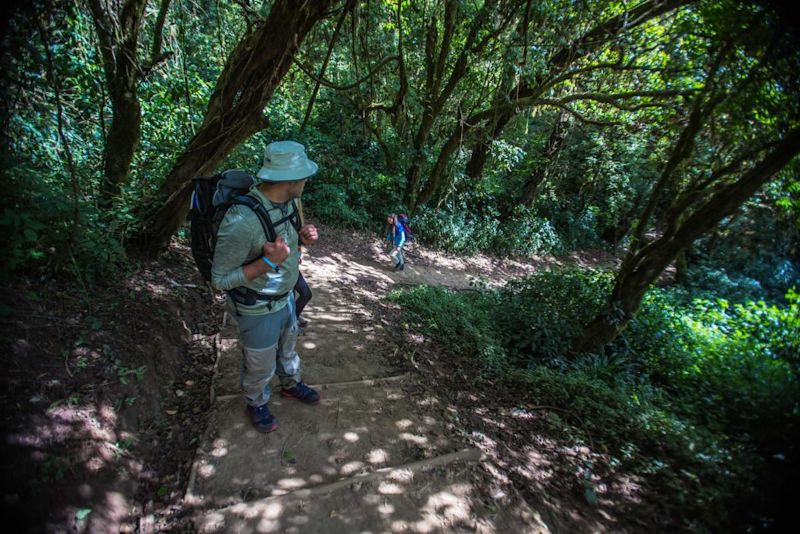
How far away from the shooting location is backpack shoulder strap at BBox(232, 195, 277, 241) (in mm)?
2367

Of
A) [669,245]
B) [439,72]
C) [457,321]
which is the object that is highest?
[439,72]

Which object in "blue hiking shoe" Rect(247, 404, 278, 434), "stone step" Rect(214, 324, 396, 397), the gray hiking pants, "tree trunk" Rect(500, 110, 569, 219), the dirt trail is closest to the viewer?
the dirt trail

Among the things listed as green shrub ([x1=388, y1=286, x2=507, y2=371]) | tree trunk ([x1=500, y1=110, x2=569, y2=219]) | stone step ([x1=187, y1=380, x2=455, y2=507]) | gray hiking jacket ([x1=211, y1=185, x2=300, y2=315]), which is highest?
tree trunk ([x1=500, y1=110, x2=569, y2=219])

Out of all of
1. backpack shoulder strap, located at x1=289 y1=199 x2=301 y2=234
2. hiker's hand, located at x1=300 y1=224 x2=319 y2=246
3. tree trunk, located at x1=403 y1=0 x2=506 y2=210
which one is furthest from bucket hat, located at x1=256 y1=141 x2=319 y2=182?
tree trunk, located at x1=403 y1=0 x2=506 y2=210

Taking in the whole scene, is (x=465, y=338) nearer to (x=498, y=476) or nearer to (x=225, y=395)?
(x=498, y=476)

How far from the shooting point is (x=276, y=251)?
2.34 m

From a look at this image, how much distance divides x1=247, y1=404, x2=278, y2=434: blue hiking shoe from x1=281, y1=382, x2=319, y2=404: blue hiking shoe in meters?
0.33

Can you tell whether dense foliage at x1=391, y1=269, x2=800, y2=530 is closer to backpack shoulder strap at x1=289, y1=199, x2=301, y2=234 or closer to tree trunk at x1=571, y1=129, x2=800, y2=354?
tree trunk at x1=571, y1=129, x2=800, y2=354

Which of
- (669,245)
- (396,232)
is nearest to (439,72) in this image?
(396,232)

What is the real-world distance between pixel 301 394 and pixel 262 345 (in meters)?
0.79

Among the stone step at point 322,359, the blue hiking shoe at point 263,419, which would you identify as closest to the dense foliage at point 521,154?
the stone step at point 322,359

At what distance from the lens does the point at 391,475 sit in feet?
8.60

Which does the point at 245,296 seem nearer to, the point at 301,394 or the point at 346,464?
the point at 301,394

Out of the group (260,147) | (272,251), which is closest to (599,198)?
(260,147)
